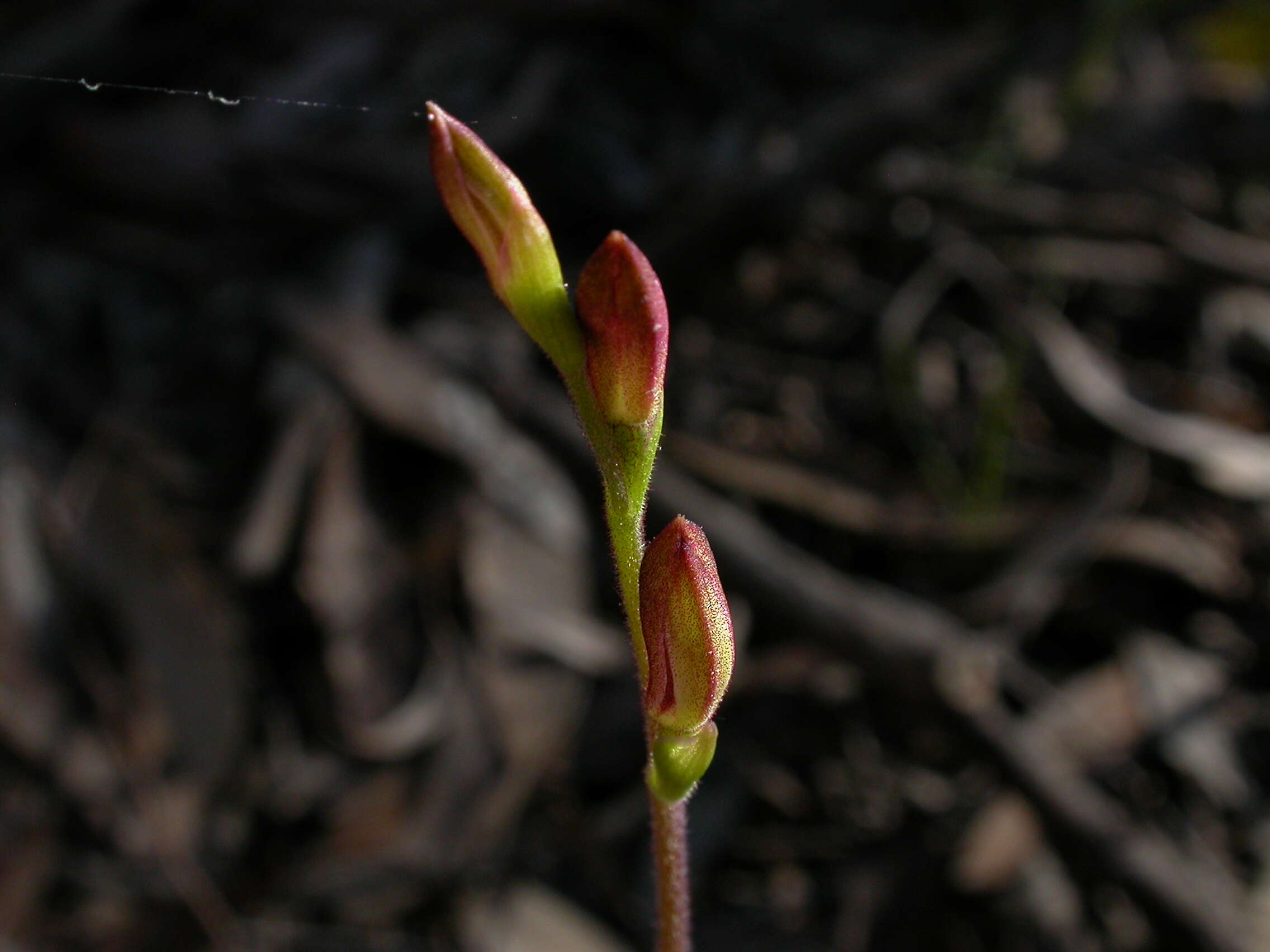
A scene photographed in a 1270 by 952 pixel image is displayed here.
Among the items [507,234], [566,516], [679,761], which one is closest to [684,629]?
[679,761]

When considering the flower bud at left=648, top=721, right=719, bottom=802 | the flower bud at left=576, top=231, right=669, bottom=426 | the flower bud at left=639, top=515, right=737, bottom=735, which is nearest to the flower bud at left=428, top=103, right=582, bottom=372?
the flower bud at left=576, top=231, right=669, bottom=426

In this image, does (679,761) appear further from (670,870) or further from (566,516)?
(566,516)

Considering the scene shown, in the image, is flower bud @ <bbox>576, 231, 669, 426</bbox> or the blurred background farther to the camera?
the blurred background

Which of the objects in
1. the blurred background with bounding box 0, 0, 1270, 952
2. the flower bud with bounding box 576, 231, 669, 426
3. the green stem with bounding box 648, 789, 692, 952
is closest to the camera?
the flower bud with bounding box 576, 231, 669, 426

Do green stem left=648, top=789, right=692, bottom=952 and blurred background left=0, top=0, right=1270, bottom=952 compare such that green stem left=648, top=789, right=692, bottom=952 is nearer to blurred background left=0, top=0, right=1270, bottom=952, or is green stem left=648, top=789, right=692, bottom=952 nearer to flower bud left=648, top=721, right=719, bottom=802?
flower bud left=648, top=721, right=719, bottom=802

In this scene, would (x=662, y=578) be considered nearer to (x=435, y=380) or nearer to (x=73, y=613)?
(x=435, y=380)

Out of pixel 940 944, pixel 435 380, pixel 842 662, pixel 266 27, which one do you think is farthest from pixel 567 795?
Answer: pixel 266 27

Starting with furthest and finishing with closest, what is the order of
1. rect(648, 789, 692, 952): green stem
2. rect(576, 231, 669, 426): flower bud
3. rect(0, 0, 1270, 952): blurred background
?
rect(0, 0, 1270, 952): blurred background < rect(648, 789, 692, 952): green stem < rect(576, 231, 669, 426): flower bud

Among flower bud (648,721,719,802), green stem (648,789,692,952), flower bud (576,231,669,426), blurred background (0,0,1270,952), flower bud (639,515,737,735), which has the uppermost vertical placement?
flower bud (576,231,669,426)
